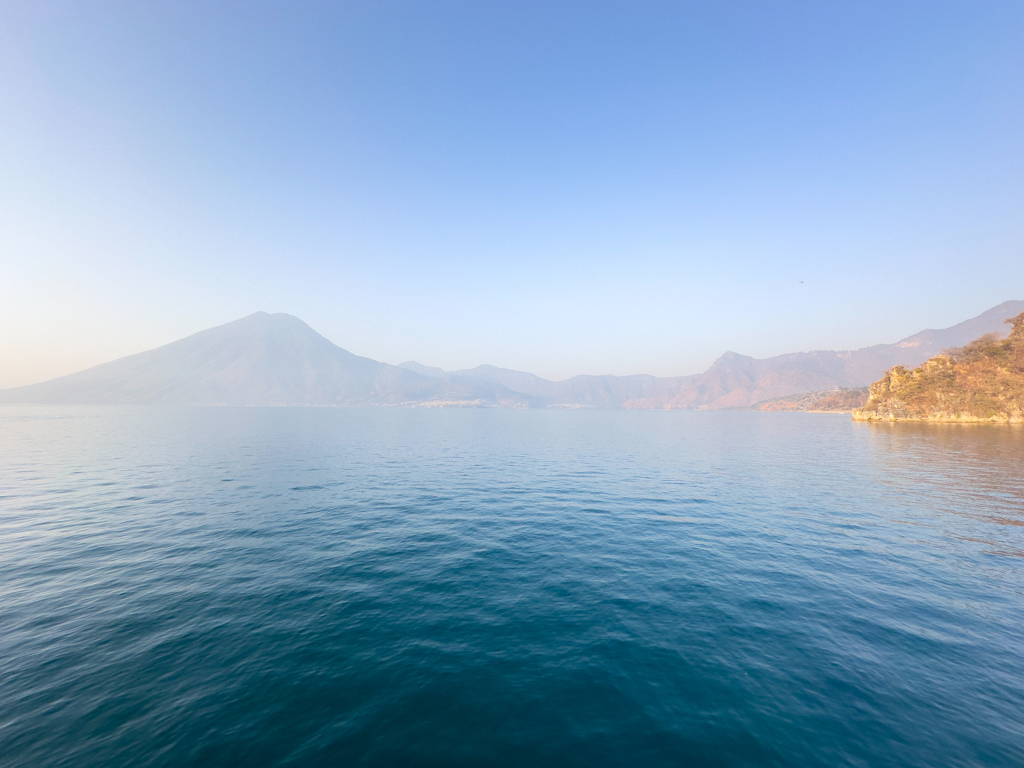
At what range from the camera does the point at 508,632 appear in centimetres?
1538

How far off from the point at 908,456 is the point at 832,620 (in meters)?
71.8

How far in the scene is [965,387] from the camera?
411 feet

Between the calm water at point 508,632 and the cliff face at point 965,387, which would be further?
the cliff face at point 965,387

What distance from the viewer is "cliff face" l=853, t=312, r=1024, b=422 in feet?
380

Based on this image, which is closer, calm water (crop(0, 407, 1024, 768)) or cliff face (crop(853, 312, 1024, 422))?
calm water (crop(0, 407, 1024, 768))

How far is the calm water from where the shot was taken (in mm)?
10336

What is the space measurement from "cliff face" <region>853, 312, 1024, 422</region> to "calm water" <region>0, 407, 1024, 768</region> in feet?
456

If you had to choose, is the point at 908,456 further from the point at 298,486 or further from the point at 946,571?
the point at 298,486

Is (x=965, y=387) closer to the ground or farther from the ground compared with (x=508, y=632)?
farther from the ground

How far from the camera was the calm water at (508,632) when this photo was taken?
407 inches

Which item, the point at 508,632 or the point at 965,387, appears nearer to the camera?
the point at 508,632

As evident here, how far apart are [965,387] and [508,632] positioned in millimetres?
192129

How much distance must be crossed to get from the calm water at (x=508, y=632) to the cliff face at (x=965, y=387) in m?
139

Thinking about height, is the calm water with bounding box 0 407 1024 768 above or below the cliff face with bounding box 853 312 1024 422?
below
